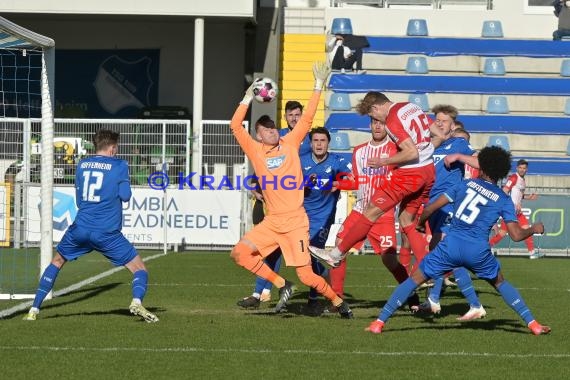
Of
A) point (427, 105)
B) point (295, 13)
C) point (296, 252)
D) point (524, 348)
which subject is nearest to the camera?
point (524, 348)

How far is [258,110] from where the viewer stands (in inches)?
1177

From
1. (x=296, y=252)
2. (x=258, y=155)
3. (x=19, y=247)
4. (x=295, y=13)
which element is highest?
(x=295, y=13)

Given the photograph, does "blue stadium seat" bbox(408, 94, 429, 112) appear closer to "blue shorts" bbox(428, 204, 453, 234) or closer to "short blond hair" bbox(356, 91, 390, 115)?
"blue shorts" bbox(428, 204, 453, 234)

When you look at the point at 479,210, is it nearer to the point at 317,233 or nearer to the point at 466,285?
the point at 466,285

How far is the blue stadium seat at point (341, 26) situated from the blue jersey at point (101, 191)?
1961 centimetres

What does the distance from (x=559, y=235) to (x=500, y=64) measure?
7.55 m

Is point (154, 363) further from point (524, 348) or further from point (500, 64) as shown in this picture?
point (500, 64)

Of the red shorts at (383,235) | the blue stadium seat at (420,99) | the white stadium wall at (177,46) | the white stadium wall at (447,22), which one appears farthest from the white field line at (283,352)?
the white stadium wall at (177,46)

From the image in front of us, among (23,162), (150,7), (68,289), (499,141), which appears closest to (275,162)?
(68,289)

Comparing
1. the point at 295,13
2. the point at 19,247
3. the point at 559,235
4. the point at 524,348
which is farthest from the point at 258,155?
the point at 295,13

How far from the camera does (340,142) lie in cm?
2789

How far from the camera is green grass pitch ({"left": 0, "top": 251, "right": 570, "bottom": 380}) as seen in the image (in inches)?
328

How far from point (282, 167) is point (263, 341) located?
6.56 ft

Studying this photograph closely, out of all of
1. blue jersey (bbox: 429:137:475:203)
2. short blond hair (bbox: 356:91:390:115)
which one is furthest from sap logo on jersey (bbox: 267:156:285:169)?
blue jersey (bbox: 429:137:475:203)
